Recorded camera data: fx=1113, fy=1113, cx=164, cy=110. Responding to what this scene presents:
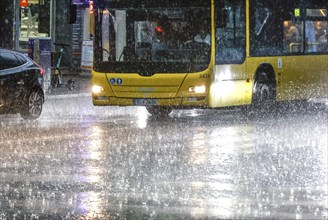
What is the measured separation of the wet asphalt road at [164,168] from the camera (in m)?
10.2

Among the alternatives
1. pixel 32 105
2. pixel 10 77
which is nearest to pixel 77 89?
pixel 32 105

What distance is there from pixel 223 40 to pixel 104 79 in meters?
2.45

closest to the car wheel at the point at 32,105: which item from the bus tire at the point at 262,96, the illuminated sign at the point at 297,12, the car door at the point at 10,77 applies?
the car door at the point at 10,77

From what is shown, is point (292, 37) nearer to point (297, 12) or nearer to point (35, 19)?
point (297, 12)

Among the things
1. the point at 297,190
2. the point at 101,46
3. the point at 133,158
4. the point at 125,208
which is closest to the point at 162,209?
the point at 125,208

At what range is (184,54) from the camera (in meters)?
21.2

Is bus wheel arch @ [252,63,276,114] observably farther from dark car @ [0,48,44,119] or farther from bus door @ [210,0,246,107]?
dark car @ [0,48,44,119]

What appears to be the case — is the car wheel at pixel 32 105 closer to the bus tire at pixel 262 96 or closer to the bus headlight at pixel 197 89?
the bus headlight at pixel 197 89

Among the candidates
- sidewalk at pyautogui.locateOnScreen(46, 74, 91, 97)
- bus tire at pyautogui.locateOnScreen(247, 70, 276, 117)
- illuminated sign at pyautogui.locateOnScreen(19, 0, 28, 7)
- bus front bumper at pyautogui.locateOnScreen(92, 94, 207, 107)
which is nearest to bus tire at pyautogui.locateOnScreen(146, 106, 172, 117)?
bus front bumper at pyautogui.locateOnScreen(92, 94, 207, 107)

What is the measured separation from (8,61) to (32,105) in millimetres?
1025

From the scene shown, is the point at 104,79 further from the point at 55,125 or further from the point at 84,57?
the point at 84,57

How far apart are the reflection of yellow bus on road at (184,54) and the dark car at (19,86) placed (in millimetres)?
1240

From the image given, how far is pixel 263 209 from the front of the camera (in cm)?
1017

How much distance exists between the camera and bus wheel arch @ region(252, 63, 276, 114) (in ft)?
75.6
